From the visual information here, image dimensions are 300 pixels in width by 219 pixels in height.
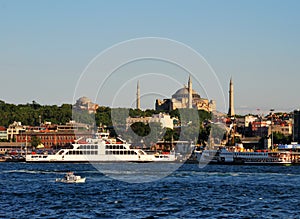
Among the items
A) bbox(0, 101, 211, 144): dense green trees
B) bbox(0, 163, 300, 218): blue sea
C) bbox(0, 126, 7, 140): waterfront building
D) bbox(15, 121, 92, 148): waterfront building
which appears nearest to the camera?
bbox(0, 163, 300, 218): blue sea

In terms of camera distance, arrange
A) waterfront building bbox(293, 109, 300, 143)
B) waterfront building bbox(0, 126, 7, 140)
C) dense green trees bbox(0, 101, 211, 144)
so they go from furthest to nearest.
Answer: waterfront building bbox(0, 126, 7, 140)
dense green trees bbox(0, 101, 211, 144)
waterfront building bbox(293, 109, 300, 143)

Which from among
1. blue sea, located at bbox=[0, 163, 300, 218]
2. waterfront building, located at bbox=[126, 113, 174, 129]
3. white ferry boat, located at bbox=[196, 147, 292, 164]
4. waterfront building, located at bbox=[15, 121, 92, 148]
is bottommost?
blue sea, located at bbox=[0, 163, 300, 218]

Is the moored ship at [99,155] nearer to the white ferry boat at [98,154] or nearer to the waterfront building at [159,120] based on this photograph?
the white ferry boat at [98,154]

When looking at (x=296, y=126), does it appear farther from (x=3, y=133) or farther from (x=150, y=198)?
(x=150, y=198)

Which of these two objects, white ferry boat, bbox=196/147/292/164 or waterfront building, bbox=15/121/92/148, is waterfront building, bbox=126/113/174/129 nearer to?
waterfront building, bbox=15/121/92/148

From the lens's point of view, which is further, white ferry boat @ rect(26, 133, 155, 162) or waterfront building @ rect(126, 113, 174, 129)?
waterfront building @ rect(126, 113, 174, 129)

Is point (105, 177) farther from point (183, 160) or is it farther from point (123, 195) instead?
point (183, 160)

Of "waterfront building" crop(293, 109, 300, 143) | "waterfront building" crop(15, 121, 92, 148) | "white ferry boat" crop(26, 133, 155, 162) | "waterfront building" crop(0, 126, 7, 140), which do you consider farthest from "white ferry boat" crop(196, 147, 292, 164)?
"waterfront building" crop(0, 126, 7, 140)
